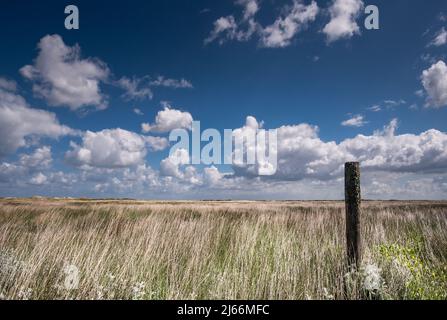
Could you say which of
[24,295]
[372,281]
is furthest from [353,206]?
[24,295]

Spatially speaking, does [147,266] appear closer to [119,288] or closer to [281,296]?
[119,288]

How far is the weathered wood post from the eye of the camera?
14.8ft

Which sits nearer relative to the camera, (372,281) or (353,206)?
(372,281)

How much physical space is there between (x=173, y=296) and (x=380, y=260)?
333 centimetres

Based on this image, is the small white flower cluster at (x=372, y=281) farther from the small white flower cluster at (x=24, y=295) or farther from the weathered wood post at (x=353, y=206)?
the small white flower cluster at (x=24, y=295)

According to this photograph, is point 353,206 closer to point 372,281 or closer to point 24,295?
point 372,281

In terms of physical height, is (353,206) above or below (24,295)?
above

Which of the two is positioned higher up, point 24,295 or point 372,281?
point 372,281

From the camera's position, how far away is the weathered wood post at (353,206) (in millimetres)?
4504

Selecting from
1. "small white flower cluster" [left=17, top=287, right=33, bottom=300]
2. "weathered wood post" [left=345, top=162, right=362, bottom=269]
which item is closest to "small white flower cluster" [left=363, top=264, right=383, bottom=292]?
"weathered wood post" [left=345, top=162, right=362, bottom=269]

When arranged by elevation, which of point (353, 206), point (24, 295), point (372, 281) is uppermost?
point (353, 206)

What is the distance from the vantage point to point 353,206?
178 inches

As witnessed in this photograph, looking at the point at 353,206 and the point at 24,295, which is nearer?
the point at 24,295
